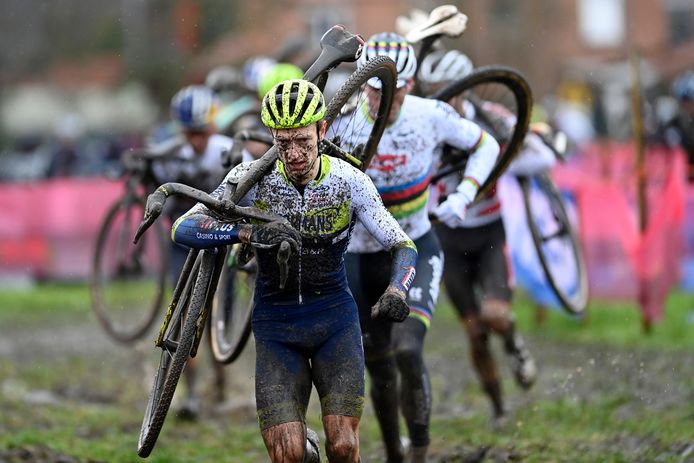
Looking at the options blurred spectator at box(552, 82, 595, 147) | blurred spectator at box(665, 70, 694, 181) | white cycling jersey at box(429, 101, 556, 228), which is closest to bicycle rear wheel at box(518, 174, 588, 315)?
white cycling jersey at box(429, 101, 556, 228)

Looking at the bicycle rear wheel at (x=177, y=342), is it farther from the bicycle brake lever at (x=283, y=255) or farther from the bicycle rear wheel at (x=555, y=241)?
the bicycle rear wheel at (x=555, y=241)

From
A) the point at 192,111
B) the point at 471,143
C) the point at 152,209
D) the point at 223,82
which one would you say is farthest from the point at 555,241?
the point at 152,209

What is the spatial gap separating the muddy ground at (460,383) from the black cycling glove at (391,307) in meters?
2.43

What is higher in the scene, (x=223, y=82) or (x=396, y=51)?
(x=223, y=82)

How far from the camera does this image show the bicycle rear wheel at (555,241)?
1114 centimetres

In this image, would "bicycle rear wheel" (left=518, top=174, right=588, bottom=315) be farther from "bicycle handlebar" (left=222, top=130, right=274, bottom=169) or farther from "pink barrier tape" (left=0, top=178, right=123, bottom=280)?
"pink barrier tape" (left=0, top=178, right=123, bottom=280)

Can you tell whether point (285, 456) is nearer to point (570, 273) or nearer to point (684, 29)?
point (570, 273)

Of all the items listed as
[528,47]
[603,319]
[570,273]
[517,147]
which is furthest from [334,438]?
[528,47]

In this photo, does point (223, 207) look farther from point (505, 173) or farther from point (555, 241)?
point (555, 241)

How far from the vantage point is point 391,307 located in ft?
21.3

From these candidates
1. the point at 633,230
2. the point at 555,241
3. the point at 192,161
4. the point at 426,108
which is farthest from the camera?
the point at 633,230

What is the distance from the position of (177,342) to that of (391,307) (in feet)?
3.72

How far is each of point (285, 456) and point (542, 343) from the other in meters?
8.26

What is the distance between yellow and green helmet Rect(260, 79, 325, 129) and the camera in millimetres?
6504
